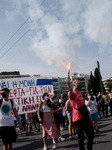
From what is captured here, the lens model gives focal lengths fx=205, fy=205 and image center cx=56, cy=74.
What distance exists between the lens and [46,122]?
6496 millimetres

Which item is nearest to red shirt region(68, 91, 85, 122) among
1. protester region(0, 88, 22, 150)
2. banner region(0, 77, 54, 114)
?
protester region(0, 88, 22, 150)

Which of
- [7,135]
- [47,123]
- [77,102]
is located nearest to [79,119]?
[77,102]

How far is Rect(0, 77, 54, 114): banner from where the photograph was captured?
32.0 ft

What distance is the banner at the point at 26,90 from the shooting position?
32.0 ft

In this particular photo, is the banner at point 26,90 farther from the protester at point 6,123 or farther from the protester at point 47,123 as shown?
the protester at point 6,123

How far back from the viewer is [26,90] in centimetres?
1012

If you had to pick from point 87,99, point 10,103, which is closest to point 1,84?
point 87,99

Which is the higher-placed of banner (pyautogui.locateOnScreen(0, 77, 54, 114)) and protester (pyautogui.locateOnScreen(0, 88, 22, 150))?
banner (pyautogui.locateOnScreen(0, 77, 54, 114))

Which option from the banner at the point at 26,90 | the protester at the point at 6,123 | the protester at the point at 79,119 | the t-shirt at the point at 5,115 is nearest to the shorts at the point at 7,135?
the protester at the point at 6,123

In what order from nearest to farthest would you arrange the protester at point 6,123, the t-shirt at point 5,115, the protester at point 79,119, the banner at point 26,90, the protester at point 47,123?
1. the protester at point 79,119
2. the protester at point 6,123
3. the t-shirt at point 5,115
4. the protester at point 47,123
5. the banner at point 26,90

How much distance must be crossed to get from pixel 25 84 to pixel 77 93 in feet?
19.4

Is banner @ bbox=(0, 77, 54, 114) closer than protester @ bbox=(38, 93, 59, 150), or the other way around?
protester @ bbox=(38, 93, 59, 150)

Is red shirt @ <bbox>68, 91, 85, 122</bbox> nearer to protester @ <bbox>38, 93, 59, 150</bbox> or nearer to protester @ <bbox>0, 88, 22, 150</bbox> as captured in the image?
protester @ <bbox>0, 88, 22, 150</bbox>

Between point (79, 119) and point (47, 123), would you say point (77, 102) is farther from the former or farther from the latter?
point (47, 123)
